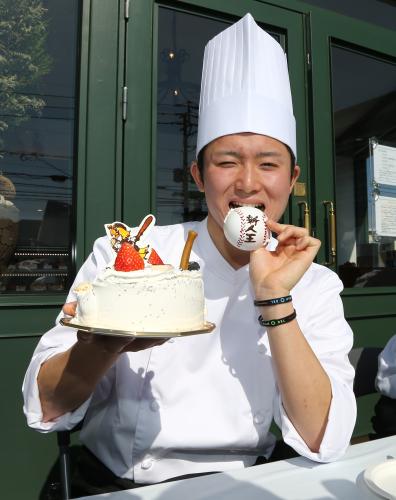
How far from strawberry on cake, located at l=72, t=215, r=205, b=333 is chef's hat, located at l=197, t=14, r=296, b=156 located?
64 cm

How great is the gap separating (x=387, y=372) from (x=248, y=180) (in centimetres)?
102

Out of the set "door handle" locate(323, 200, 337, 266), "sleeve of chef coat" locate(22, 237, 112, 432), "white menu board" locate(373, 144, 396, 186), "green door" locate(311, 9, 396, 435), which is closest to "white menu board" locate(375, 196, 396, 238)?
"green door" locate(311, 9, 396, 435)

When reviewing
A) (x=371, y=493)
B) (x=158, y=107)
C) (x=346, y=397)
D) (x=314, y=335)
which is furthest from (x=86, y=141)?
(x=371, y=493)

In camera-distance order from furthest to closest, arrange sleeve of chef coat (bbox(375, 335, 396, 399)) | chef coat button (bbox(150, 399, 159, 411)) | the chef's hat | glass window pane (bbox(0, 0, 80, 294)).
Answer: glass window pane (bbox(0, 0, 80, 294))
sleeve of chef coat (bbox(375, 335, 396, 399))
the chef's hat
chef coat button (bbox(150, 399, 159, 411))

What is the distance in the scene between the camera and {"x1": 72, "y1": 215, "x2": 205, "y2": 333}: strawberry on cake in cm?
88

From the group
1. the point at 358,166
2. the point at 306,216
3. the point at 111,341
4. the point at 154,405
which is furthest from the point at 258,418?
the point at 358,166

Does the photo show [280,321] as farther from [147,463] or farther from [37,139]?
[37,139]

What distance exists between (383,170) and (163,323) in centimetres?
296

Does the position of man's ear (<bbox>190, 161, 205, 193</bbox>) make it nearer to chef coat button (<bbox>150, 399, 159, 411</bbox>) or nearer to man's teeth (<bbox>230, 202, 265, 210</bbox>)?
man's teeth (<bbox>230, 202, 265, 210</bbox>)

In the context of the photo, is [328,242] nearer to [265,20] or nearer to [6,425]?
[265,20]

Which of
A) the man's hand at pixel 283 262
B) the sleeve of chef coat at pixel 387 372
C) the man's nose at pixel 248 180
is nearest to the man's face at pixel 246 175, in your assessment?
the man's nose at pixel 248 180

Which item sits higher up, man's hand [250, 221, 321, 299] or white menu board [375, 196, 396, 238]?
white menu board [375, 196, 396, 238]

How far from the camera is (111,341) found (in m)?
0.93

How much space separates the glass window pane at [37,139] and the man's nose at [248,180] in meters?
1.31
